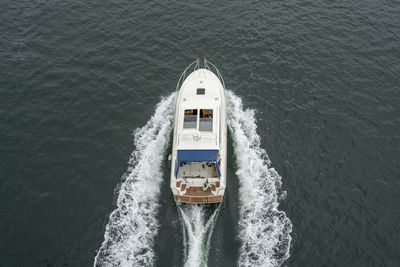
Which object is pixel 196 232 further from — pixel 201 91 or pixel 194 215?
pixel 201 91

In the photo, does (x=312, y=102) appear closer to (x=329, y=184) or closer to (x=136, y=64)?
(x=329, y=184)

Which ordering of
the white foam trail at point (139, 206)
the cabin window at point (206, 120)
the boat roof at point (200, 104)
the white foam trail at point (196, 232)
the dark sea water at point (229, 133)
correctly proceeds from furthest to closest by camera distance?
the cabin window at point (206, 120)
the boat roof at point (200, 104)
the dark sea water at point (229, 133)
the white foam trail at point (139, 206)
the white foam trail at point (196, 232)

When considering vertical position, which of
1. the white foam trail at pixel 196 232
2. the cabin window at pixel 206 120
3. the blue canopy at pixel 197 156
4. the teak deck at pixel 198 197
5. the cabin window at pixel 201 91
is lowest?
the white foam trail at pixel 196 232

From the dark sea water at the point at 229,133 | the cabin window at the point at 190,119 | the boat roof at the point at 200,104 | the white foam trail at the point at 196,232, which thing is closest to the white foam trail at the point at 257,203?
the dark sea water at the point at 229,133

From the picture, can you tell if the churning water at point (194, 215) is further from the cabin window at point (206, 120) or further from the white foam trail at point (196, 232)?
the cabin window at point (206, 120)

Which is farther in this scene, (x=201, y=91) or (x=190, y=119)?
(x=201, y=91)

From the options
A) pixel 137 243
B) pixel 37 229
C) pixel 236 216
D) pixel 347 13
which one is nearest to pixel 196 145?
pixel 236 216

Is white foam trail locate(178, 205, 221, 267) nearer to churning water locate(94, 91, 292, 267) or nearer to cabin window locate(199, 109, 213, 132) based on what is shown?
churning water locate(94, 91, 292, 267)

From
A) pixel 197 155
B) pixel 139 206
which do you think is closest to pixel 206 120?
pixel 197 155
